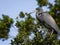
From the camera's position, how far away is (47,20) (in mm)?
4172

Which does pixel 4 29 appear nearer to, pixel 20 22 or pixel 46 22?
pixel 20 22

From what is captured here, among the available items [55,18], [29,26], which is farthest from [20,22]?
Answer: [55,18]

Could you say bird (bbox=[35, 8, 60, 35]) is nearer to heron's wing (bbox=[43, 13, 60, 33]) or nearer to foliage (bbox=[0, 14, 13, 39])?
heron's wing (bbox=[43, 13, 60, 33])

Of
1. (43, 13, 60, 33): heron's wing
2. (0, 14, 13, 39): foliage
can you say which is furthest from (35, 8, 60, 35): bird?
(0, 14, 13, 39): foliage

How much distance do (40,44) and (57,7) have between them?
81cm

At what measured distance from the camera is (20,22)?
3.62 metres

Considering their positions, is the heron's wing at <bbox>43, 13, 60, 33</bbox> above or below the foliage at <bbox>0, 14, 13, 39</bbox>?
above

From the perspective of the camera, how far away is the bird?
393cm

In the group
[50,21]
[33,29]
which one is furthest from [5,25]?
[50,21]

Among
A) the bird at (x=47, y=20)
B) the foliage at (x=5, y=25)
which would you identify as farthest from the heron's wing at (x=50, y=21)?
the foliage at (x=5, y=25)

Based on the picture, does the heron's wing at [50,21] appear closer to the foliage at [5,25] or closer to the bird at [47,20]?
the bird at [47,20]

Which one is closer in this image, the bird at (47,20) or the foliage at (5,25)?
the foliage at (5,25)

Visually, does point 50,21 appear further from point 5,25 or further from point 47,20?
point 5,25

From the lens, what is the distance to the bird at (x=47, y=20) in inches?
155
